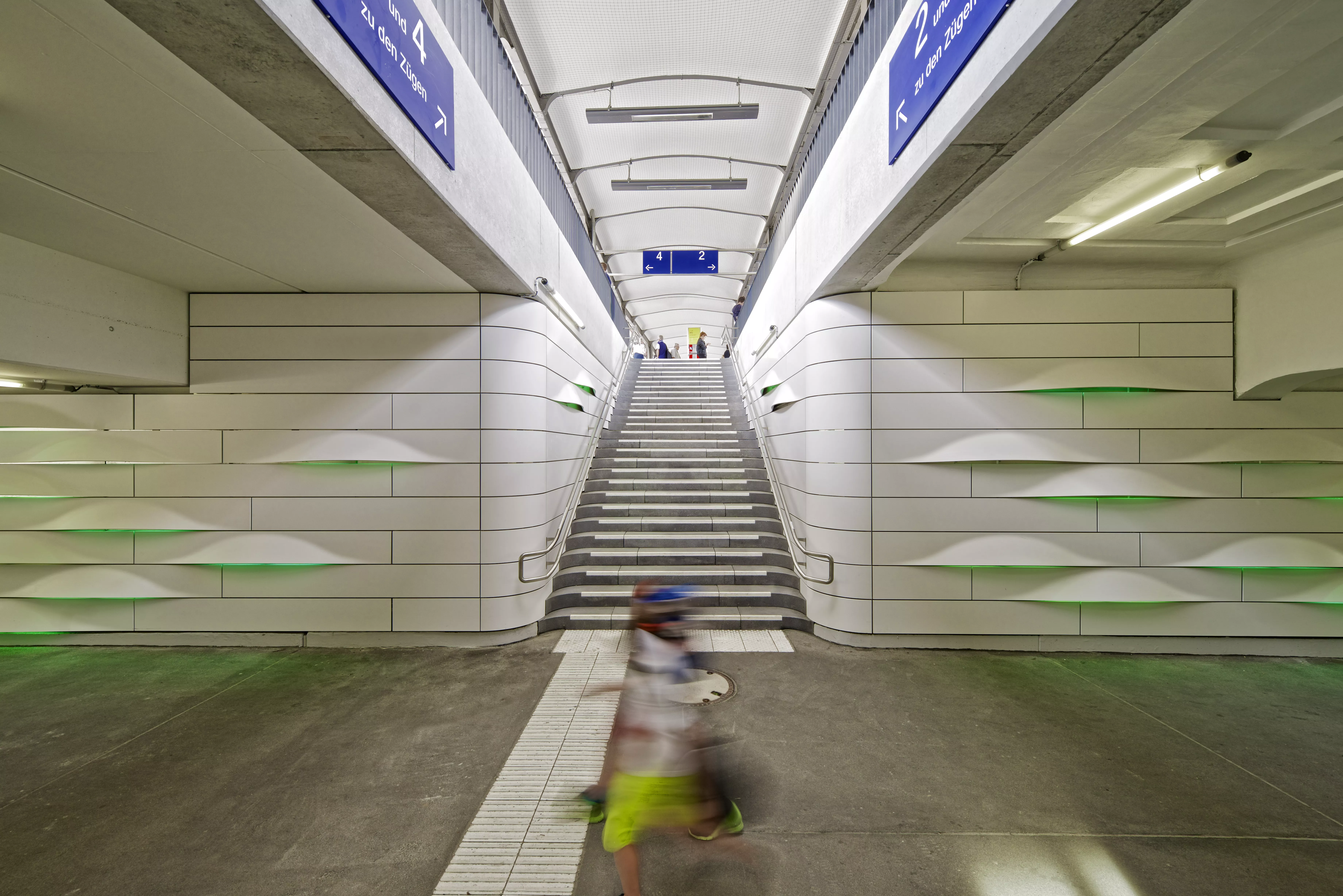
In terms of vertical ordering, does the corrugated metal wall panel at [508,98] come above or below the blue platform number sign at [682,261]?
below

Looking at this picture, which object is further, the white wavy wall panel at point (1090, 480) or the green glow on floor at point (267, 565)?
the green glow on floor at point (267, 565)

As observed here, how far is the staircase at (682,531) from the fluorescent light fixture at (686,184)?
4.03 meters

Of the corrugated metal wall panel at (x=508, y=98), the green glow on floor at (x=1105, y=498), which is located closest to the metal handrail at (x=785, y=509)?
the green glow on floor at (x=1105, y=498)

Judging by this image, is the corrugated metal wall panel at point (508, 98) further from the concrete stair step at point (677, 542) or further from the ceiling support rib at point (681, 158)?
the concrete stair step at point (677, 542)

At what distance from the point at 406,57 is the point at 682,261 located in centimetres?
884

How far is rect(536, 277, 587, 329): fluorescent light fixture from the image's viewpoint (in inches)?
230

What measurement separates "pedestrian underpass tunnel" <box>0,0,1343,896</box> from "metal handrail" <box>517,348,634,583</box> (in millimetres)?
106

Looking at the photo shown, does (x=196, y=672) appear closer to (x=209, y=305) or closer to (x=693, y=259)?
(x=209, y=305)

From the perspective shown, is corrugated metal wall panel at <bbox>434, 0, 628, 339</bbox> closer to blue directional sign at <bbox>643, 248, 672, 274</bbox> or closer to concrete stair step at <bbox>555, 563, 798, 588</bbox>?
blue directional sign at <bbox>643, 248, 672, 274</bbox>

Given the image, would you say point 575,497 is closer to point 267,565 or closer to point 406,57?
point 267,565

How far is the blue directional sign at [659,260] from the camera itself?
37.8ft

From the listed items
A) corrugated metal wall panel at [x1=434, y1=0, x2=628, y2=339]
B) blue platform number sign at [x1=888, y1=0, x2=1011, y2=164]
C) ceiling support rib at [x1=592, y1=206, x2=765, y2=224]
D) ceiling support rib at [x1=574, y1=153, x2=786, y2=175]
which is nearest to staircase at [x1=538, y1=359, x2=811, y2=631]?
corrugated metal wall panel at [x1=434, y1=0, x2=628, y2=339]

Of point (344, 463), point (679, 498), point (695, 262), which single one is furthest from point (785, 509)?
point (695, 262)

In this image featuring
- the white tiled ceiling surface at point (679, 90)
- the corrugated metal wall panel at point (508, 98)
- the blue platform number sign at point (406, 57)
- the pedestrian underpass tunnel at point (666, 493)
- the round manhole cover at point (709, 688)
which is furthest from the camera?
the white tiled ceiling surface at point (679, 90)
